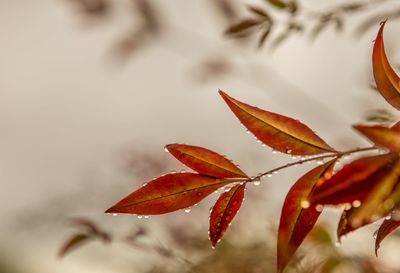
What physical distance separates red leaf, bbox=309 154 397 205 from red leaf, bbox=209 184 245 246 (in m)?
0.21

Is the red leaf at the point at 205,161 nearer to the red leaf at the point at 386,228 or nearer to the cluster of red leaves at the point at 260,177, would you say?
the cluster of red leaves at the point at 260,177

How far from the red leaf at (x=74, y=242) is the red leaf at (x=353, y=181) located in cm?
108

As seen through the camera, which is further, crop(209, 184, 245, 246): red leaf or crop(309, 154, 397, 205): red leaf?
crop(209, 184, 245, 246): red leaf

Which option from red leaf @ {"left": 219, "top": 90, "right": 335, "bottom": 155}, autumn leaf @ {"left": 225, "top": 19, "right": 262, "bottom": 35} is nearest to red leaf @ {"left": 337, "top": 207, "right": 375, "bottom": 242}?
red leaf @ {"left": 219, "top": 90, "right": 335, "bottom": 155}

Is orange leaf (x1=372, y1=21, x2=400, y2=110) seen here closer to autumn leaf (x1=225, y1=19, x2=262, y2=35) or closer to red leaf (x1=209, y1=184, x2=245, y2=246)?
red leaf (x1=209, y1=184, x2=245, y2=246)

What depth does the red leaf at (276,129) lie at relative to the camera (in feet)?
2.26

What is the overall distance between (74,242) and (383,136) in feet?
3.98

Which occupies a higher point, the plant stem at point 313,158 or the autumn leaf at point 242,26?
the autumn leaf at point 242,26

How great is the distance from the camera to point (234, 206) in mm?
712

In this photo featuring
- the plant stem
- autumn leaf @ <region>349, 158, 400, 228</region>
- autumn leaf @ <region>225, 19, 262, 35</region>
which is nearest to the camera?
autumn leaf @ <region>349, 158, 400, 228</region>

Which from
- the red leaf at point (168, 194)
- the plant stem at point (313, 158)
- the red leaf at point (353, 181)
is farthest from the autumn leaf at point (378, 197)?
the red leaf at point (168, 194)

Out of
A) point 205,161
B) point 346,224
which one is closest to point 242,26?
point 205,161

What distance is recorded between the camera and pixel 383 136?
1.68 feet

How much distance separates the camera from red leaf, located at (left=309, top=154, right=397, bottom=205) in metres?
0.49
